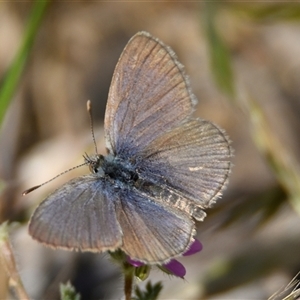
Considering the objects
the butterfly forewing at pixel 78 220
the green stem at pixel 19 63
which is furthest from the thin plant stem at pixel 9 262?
the green stem at pixel 19 63

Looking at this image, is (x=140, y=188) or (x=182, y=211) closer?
(x=182, y=211)

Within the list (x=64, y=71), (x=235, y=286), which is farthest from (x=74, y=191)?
(x=64, y=71)

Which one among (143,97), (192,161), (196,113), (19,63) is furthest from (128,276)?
(196,113)

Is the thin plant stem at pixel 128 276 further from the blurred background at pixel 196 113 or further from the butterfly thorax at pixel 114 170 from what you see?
the blurred background at pixel 196 113

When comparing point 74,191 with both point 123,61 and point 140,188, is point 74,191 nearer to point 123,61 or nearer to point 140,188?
point 140,188

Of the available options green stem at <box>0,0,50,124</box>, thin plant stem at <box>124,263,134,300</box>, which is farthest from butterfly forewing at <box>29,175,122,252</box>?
green stem at <box>0,0,50,124</box>

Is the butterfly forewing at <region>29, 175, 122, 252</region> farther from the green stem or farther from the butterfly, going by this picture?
the green stem

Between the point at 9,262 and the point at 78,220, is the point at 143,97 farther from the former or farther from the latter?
the point at 9,262
